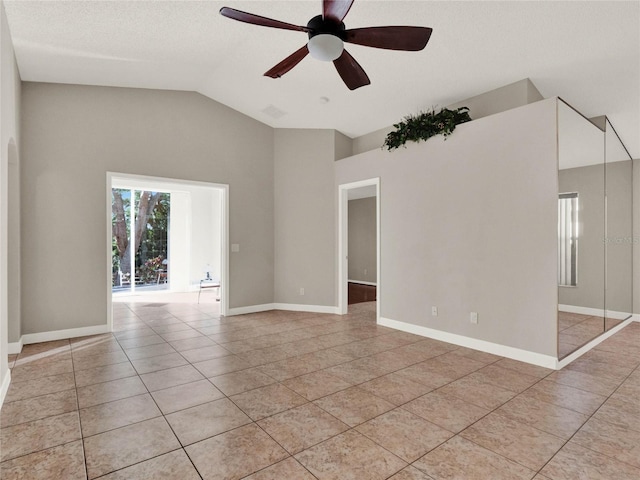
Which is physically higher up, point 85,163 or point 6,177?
point 85,163

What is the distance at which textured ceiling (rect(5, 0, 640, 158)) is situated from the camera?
318cm

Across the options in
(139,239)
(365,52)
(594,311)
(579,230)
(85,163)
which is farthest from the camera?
(139,239)

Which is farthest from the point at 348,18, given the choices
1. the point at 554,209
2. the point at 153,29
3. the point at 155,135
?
the point at 155,135

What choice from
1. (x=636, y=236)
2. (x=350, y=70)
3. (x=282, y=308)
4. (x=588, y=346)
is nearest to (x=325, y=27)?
(x=350, y=70)

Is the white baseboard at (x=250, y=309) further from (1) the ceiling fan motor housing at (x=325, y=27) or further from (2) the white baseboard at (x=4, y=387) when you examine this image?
(1) the ceiling fan motor housing at (x=325, y=27)

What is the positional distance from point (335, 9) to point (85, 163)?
419cm

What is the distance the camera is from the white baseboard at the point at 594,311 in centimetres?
364

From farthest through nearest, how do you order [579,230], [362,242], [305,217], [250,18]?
[362,242] → [305,217] → [579,230] → [250,18]

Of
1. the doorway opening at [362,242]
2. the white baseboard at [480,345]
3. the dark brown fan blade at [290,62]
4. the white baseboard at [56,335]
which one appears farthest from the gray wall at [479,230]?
the white baseboard at [56,335]

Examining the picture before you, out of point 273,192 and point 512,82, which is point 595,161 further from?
point 273,192

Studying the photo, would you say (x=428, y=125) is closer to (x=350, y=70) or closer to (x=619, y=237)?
(x=350, y=70)

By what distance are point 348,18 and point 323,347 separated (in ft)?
12.0

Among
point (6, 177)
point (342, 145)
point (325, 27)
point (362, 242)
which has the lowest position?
point (362, 242)

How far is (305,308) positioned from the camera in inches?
251
